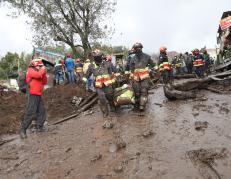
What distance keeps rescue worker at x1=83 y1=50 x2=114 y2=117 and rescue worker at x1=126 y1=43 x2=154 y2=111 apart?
25.9 inches

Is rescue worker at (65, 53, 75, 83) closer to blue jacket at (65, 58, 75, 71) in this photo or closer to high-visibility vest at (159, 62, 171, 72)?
blue jacket at (65, 58, 75, 71)

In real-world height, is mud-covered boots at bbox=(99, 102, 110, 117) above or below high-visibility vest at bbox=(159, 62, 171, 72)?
below

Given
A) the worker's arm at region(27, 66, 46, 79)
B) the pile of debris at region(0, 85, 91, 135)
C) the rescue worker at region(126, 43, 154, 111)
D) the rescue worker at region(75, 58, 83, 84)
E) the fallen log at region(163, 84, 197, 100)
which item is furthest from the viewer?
the rescue worker at region(75, 58, 83, 84)

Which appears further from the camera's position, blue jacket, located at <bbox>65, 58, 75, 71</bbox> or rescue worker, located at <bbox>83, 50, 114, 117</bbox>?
blue jacket, located at <bbox>65, 58, 75, 71</bbox>

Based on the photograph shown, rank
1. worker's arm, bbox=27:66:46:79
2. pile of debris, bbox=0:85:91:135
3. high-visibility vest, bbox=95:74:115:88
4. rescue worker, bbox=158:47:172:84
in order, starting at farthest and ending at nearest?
rescue worker, bbox=158:47:172:84, pile of debris, bbox=0:85:91:135, high-visibility vest, bbox=95:74:115:88, worker's arm, bbox=27:66:46:79

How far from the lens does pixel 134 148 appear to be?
23.0 feet

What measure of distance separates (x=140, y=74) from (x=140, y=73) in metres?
0.03

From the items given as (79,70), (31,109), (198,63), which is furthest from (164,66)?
(31,109)

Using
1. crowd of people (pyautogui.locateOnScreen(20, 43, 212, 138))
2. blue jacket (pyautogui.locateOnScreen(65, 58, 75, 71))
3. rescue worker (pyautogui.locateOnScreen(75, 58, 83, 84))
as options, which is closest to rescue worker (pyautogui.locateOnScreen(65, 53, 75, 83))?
blue jacket (pyautogui.locateOnScreen(65, 58, 75, 71))

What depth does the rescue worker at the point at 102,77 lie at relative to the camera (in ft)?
34.6

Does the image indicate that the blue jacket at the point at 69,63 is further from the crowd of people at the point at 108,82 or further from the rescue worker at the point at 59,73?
the crowd of people at the point at 108,82

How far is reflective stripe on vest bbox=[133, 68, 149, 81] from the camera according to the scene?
1072 cm

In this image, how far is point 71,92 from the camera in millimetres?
16641

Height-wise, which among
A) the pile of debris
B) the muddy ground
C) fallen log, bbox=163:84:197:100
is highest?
fallen log, bbox=163:84:197:100
